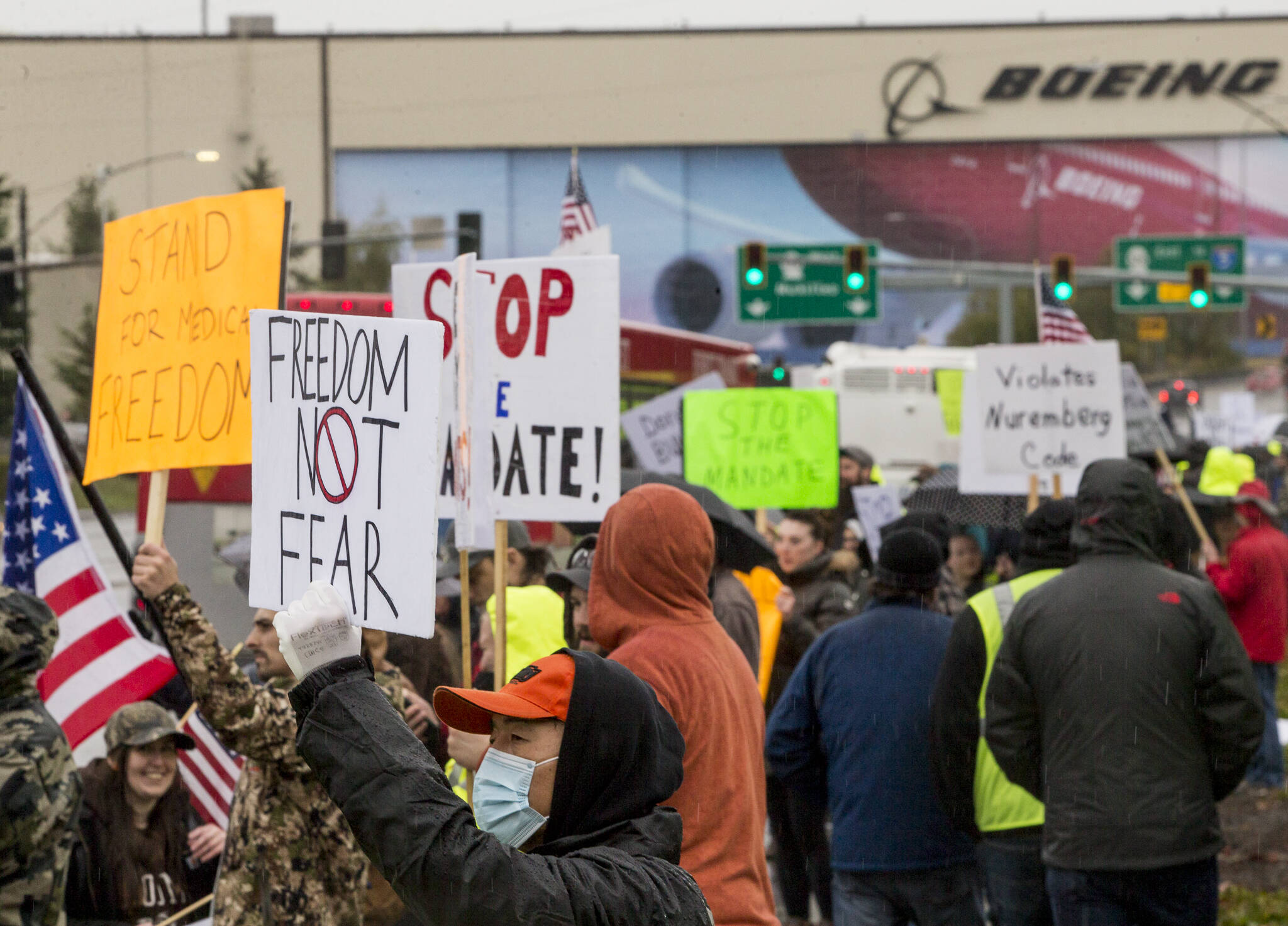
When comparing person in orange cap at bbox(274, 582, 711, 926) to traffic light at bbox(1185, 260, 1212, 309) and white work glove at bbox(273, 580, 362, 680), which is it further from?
traffic light at bbox(1185, 260, 1212, 309)

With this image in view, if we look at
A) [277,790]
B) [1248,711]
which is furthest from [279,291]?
[1248,711]

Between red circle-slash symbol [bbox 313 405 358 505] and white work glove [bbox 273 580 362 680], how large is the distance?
0.39m

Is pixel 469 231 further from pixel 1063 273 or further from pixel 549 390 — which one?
pixel 549 390

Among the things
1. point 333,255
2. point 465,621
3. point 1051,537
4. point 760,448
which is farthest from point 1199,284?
point 465,621

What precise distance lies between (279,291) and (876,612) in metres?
2.49

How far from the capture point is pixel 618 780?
2414 mm

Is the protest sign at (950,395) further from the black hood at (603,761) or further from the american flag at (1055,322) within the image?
the black hood at (603,761)

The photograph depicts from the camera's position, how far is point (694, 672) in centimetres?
349

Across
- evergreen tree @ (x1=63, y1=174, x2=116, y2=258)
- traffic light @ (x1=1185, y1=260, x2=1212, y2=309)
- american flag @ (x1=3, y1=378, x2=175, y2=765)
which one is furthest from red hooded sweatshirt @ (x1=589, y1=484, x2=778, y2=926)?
evergreen tree @ (x1=63, y1=174, x2=116, y2=258)

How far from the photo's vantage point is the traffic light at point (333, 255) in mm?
25875

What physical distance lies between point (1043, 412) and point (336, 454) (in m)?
5.52

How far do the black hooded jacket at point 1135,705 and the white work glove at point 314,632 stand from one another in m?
2.68

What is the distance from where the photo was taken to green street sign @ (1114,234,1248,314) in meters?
29.3

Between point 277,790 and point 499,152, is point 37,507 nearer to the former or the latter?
point 277,790
